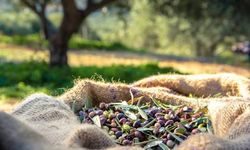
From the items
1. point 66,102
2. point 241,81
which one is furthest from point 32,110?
point 241,81

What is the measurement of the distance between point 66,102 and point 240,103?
0.95 metres

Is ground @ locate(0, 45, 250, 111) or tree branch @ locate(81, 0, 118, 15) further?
ground @ locate(0, 45, 250, 111)

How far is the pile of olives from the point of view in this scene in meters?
2.58

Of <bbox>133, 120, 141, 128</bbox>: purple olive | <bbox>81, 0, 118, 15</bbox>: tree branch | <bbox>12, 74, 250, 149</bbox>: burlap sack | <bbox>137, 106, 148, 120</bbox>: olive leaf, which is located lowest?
<bbox>81, 0, 118, 15</bbox>: tree branch

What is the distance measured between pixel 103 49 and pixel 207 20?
20.3ft

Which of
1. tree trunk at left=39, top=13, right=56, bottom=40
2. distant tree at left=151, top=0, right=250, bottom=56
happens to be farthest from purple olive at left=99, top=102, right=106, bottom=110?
distant tree at left=151, top=0, right=250, bottom=56

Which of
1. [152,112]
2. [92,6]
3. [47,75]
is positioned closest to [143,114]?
[152,112]

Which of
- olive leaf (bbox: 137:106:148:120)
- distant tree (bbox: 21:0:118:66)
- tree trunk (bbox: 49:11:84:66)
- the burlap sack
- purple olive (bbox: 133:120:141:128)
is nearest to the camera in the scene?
the burlap sack

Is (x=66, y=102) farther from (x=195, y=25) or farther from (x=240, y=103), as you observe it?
(x=195, y=25)

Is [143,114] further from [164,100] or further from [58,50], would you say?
[58,50]

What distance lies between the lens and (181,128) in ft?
8.66

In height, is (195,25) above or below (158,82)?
below

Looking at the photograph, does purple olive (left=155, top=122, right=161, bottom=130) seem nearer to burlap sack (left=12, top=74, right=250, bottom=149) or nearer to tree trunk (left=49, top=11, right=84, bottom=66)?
burlap sack (left=12, top=74, right=250, bottom=149)

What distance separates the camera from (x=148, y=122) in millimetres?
2797
